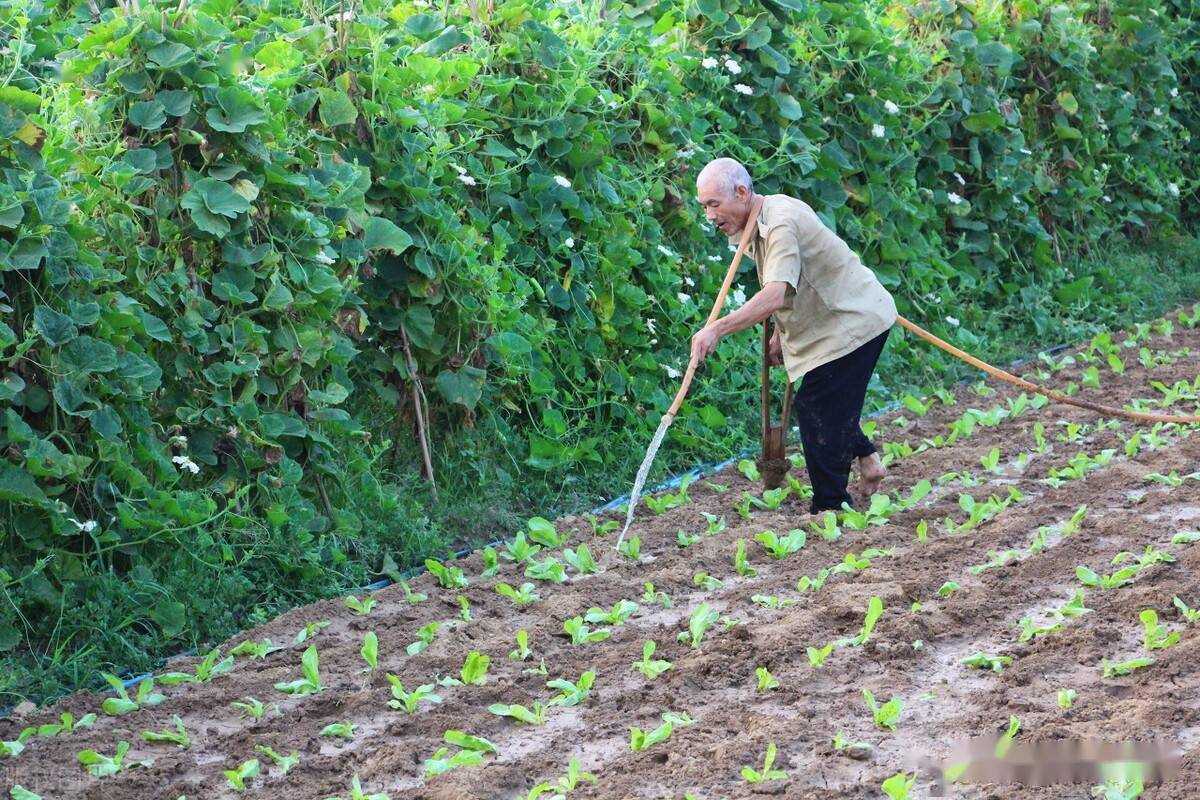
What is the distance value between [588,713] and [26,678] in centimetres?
185

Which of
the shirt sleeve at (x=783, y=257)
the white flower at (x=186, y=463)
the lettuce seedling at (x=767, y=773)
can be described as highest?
the shirt sleeve at (x=783, y=257)

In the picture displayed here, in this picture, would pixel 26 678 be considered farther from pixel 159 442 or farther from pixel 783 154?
pixel 783 154

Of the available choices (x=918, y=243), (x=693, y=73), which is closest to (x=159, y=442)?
(x=693, y=73)

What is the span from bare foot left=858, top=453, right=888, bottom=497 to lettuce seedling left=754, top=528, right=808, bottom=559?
2.63 ft

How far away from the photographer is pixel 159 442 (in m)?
5.59

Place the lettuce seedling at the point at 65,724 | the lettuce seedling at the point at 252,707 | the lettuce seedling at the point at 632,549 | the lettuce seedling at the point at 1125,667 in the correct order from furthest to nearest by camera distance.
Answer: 1. the lettuce seedling at the point at 632,549
2. the lettuce seedling at the point at 252,707
3. the lettuce seedling at the point at 65,724
4. the lettuce seedling at the point at 1125,667

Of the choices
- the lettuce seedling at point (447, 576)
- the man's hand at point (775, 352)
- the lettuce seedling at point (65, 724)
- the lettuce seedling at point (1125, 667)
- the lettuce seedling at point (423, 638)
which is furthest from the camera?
the man's hand at point (775, 352)

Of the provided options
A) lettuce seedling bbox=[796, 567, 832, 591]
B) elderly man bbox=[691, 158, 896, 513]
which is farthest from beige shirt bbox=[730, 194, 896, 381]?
lettuce seedling bbox=[796, 567, 832, 591]

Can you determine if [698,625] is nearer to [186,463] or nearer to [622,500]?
[186,463]

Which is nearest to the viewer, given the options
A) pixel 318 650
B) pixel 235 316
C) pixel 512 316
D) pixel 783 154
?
pixel 318 650

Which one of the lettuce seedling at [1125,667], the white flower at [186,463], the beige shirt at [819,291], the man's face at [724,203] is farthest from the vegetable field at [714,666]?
the man's face at [724,203]

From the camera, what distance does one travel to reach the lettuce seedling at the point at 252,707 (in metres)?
4.71

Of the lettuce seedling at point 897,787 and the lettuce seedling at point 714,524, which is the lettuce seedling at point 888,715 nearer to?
the lettuce seedling at point 897,787

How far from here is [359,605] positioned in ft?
18.7
